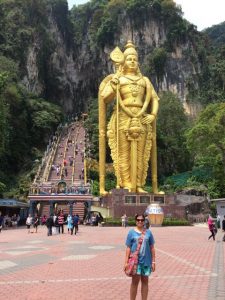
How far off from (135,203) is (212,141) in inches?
382

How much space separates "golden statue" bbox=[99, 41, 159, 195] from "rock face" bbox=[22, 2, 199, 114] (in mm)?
25682

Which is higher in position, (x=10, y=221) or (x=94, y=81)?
(x=94, y=81)

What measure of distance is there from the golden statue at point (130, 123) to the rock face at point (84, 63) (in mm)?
25682

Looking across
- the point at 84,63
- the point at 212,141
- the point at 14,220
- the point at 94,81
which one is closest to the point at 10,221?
the point at 14,220

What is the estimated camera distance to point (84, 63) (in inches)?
2564

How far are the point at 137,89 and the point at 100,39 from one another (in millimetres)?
34450

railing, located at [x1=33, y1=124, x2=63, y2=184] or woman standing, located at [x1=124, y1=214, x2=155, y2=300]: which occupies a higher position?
railing, located at [x1=33, y1=124, x2=63, y2=184]

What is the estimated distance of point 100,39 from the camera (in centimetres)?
5934

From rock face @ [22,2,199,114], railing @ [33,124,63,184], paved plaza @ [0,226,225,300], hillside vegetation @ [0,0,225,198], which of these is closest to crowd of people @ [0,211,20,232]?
hillside vegetation @ [0,0,225,198]

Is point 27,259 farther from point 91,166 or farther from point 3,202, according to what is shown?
point 91,166

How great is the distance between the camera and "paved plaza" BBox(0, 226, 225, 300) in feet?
19.6

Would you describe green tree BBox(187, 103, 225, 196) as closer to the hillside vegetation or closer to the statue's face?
the hillside vegetation

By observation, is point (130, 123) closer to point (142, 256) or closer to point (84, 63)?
point (142, 256)

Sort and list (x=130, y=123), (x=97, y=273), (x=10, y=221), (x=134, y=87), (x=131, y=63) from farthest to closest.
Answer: (x=131, y=63) → (x=134, y=87) → (x=130, y=123) → (x=10, y=221) → (x=97, y=273)
